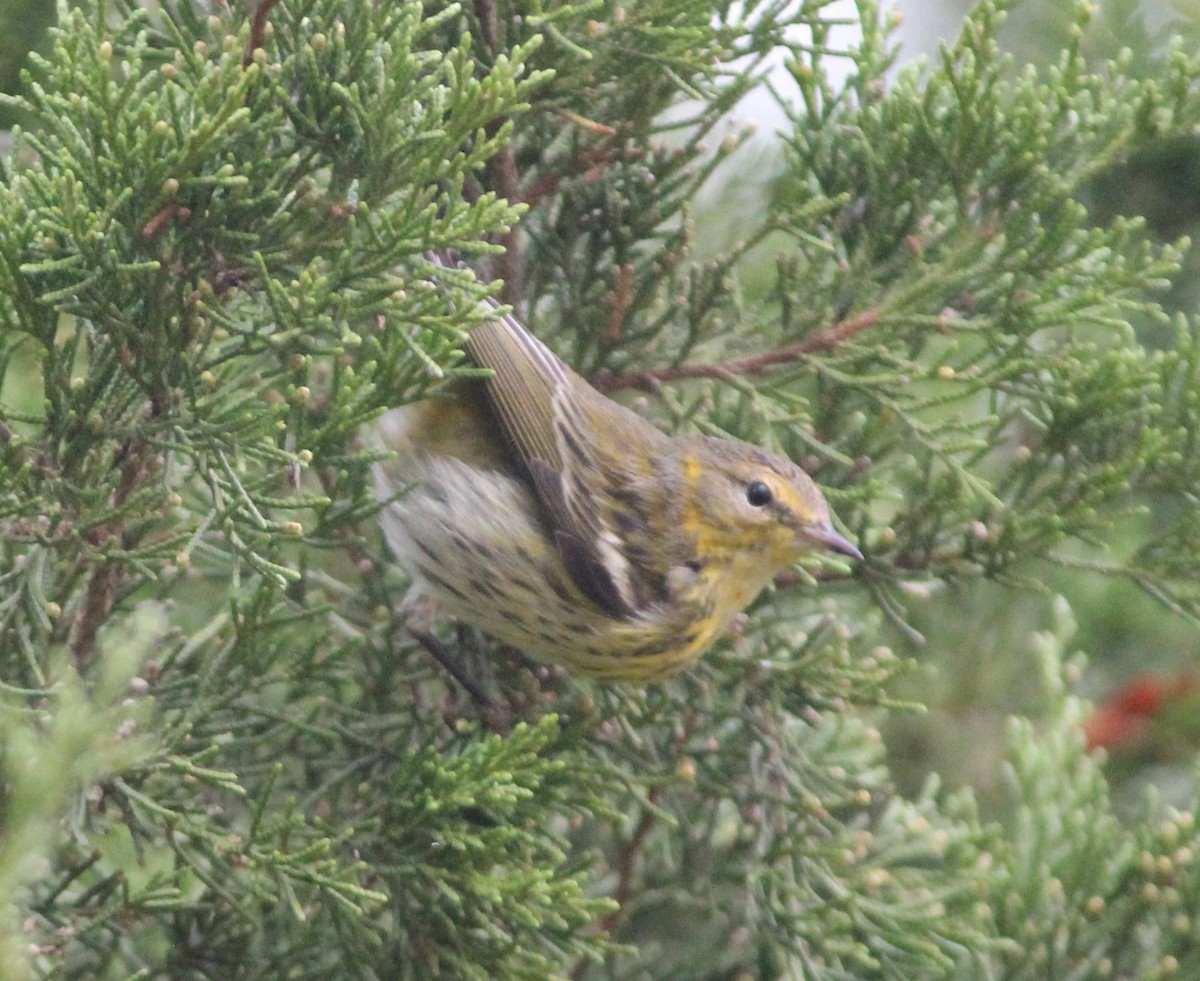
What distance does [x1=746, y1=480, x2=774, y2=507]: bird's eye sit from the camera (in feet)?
9.49

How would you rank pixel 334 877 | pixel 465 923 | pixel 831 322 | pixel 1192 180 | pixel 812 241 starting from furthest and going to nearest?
pixel 1192 180
pixel 831 322
pixel 812 241
pixel 465 923
pixel 334 877

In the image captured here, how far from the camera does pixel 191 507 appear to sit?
2.61m

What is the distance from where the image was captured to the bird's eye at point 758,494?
2893 millimetres

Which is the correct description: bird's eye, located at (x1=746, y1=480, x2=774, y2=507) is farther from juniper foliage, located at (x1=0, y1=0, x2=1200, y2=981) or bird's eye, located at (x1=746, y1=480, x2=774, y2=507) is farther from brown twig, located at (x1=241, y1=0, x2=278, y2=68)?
brown twig, located at (x1=241, y1=0, x2=278, y2=68)

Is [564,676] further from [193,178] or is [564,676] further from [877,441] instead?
[193,178]

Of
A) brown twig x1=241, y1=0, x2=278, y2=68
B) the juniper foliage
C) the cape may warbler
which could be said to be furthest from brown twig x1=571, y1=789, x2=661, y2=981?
brown twig x1=241, y1=0, x2=278, y2=68

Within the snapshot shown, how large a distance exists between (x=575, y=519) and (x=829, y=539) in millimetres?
594

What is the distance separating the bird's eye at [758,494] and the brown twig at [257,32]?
1.27 m

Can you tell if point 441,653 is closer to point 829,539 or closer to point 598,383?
point 598,383

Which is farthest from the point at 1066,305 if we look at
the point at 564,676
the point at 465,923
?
the point at 465,923

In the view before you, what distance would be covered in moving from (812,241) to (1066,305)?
48 centimetres

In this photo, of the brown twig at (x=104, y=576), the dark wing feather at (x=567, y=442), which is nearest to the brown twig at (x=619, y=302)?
the dark wing feather at (x=567, y=442)

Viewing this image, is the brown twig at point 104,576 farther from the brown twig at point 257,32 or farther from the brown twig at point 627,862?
the brown twig at point 627,862

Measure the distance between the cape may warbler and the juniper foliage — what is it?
92 mm
